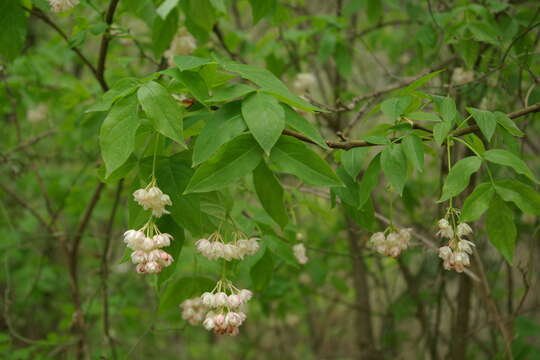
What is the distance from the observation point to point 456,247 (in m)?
Result: 1.51

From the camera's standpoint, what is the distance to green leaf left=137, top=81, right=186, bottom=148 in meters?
1.27

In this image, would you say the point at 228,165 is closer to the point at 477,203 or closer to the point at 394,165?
the point at 394,165

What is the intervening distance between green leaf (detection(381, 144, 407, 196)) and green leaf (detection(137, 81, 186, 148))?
59 centimetres

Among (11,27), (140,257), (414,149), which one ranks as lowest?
(140,257)

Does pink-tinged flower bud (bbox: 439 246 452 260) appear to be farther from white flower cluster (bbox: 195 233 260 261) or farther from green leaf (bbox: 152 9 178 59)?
green leaf (bbox: 152 9 178 59)

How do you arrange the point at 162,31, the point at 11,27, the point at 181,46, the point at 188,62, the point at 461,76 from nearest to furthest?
1. the point at 188,62
2. the point at 11,27
3. the point at 162,31
4. the point at 181,46
5. the point at 461,76

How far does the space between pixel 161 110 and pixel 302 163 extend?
0.41 metres

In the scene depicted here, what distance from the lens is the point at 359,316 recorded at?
433cm

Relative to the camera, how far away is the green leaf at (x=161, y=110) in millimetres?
1274

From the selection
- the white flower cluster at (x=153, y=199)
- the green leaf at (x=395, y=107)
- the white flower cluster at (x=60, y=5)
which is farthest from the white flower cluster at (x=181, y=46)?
the white flower cluster at (x=153, y=199)

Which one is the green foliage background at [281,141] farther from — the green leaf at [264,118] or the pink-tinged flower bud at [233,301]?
the pink-tinged flower bud at [233,301]

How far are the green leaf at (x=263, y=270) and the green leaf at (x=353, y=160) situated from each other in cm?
62

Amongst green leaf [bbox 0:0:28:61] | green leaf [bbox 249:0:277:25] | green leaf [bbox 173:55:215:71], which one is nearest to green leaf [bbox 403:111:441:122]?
green leaf [bbox 173:55:215:71]

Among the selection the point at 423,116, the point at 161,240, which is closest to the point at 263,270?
the point at 161,240
